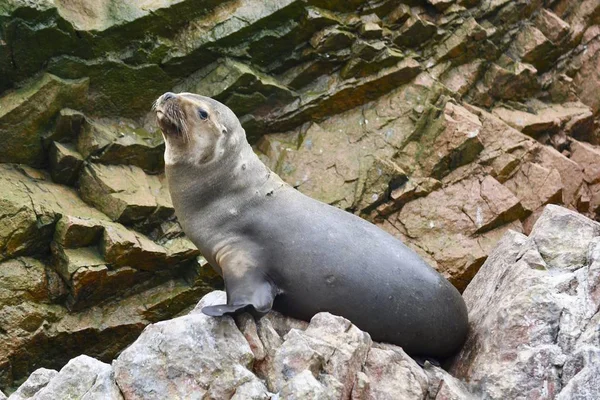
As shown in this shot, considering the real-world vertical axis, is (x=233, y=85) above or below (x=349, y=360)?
below

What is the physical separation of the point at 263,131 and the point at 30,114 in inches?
112

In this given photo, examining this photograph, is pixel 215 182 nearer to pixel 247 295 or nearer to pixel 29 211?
pixel 247 295

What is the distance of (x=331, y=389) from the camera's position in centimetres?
438

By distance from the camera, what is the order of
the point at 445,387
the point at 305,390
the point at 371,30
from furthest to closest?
1. the point at 371,30
2. the point at 445,387
3. the point at 305,390

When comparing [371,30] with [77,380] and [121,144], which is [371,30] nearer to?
[121,144]

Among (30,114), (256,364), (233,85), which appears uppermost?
(256,364)

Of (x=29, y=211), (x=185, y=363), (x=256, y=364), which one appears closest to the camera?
(x=185, y=363)

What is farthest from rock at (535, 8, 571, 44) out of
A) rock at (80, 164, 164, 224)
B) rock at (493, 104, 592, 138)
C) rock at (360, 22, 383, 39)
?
rock at (80, 164, 164, 224)

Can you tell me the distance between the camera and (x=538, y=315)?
16.2ft

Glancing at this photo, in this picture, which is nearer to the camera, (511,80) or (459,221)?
(459,221)

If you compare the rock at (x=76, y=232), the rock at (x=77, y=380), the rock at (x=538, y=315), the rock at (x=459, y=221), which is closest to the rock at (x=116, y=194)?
the rock at (x=76, y=232)

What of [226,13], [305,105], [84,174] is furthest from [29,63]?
[305,105]

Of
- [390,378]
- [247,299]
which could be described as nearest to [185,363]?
[247,299]

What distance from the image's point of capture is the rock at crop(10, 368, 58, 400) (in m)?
5.16
